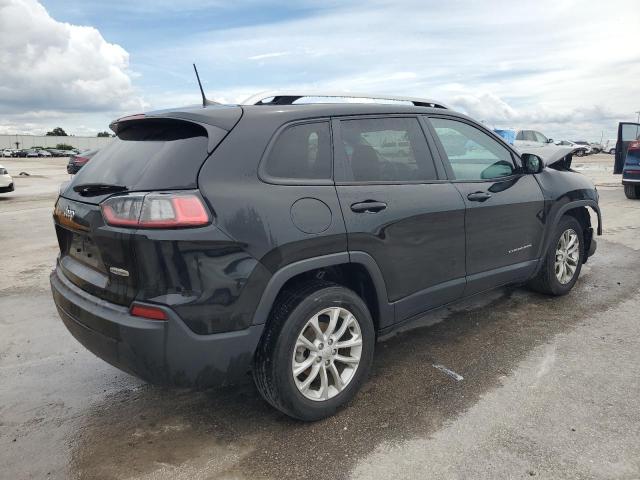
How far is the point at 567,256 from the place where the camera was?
15.6ft

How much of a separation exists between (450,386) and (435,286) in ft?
2.07

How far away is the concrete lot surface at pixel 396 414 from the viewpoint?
2.50m

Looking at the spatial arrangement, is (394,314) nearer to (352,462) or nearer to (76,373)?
(352,462)

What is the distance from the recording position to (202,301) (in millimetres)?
2391

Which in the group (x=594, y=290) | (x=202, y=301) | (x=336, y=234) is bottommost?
(x=594, y=290)

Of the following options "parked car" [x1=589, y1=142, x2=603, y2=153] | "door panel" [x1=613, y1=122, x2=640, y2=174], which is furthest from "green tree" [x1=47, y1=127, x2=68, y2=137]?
"door panel" [x1=613, y1=122, x2=640, y2=174]

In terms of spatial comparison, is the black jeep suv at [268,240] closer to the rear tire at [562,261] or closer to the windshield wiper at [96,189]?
the windshield wiper at [96,189]

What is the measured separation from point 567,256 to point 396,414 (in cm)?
270

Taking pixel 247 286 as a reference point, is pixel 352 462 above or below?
below

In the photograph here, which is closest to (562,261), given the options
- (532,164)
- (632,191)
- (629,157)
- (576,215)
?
(576,215)

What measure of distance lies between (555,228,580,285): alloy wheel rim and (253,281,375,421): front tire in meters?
2.47

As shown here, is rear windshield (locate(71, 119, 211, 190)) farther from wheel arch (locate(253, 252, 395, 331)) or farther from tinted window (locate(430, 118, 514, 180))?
tinted window (locate(430, 118, 514, 180))

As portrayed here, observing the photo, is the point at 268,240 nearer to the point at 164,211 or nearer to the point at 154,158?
the point at 164,211

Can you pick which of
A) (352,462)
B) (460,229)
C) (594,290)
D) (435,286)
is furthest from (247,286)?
(594,290)
